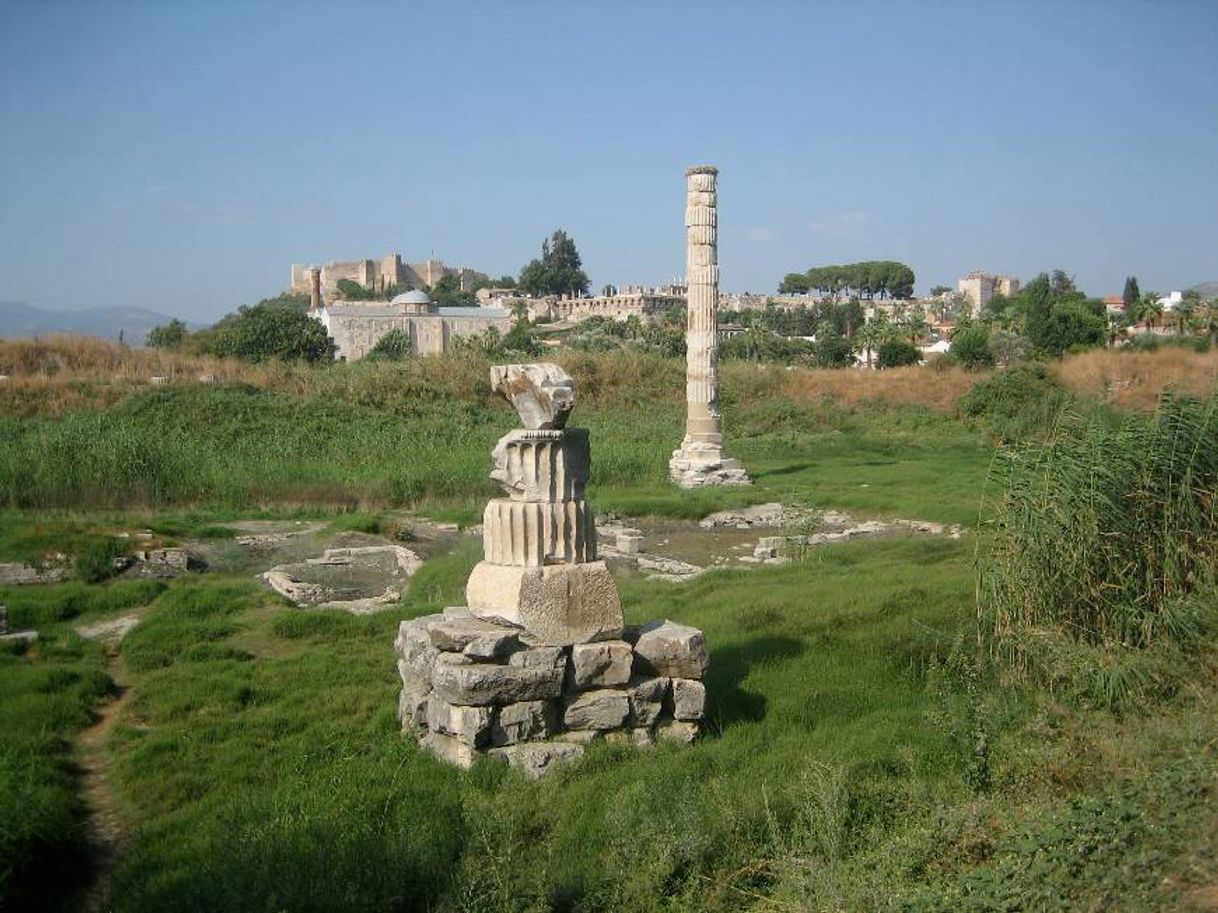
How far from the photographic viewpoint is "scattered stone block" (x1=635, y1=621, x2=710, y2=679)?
21.3ft

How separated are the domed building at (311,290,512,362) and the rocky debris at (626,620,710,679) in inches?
2462

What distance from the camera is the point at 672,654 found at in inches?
256

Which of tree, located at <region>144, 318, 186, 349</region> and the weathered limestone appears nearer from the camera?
the weathered limestone

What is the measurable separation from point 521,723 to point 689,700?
3.36 feet

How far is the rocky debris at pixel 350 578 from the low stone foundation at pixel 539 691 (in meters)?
4.00

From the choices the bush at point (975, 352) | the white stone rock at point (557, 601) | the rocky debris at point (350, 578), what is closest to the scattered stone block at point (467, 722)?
the white stone rock at point (557, 601)

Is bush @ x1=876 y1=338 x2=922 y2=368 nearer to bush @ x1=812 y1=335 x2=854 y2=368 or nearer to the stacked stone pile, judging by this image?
bush @ x1=812 y1=335 x2=854 y2=368

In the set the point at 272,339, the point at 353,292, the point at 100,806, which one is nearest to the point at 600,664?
the point at 100,806

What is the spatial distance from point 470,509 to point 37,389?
16332 mm

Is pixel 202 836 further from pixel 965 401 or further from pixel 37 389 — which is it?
pixel 965 401

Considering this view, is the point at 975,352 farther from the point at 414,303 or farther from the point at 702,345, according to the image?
the point at 414,303

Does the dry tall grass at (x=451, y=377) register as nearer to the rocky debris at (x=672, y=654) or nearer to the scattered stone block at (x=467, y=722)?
the rocky debris at (x=672, y=654)

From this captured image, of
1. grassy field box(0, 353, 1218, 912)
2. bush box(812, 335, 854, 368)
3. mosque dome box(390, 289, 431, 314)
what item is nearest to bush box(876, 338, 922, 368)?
bush box(812, 335, 854, 368)

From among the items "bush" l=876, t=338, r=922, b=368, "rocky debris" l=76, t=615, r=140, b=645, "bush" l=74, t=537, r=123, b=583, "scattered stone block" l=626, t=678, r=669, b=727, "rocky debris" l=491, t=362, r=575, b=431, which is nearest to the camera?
"scattered stone block" l=626, t=678, r=669, b=727
